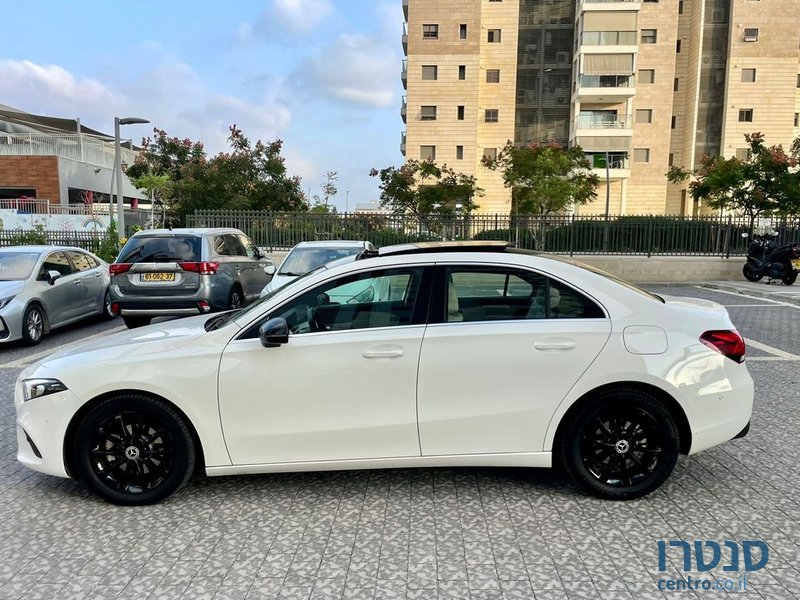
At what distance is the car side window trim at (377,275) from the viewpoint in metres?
3.60

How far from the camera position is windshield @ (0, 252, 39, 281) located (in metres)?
9.11

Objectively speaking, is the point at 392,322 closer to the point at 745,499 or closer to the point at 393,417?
the point at 393,417

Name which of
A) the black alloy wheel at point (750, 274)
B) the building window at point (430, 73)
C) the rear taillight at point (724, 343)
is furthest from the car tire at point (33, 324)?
the building window at point (430, 73)

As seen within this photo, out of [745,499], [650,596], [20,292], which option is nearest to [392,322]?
[650,596]


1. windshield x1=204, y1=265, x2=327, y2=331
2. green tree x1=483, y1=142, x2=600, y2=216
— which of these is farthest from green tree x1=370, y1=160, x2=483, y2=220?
windshield x1=204, y1=265, x2=327, y2=331

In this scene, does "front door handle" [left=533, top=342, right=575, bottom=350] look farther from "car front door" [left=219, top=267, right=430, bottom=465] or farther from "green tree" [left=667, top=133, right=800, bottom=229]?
"green tree" [left=667, top=133, right=800, bottom=229]

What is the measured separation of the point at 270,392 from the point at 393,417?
0.74 metres

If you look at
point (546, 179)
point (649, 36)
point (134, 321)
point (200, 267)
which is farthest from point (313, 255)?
point (649, 36)

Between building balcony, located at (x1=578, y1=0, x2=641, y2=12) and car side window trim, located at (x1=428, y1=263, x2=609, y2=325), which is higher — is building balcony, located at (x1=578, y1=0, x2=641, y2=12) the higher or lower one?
the higher one

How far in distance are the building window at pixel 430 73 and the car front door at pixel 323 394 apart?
45.3 m

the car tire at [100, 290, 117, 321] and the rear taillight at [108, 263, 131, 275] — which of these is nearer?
the rear taillight at [108, 263, 131, 275]

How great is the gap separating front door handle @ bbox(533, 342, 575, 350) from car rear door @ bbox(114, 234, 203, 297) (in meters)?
6.97

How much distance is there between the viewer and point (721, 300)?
14398mm

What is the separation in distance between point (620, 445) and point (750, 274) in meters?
17.7
